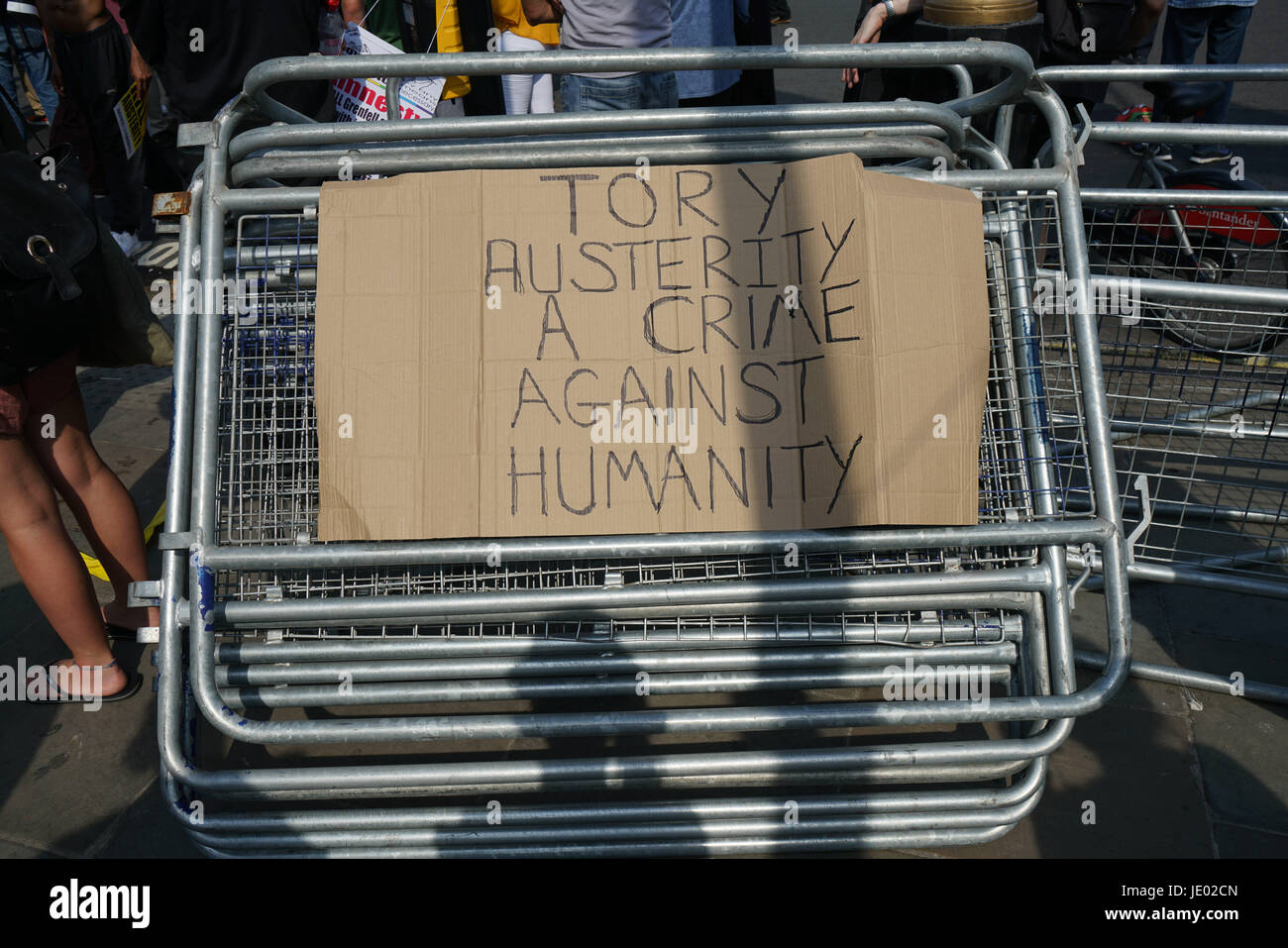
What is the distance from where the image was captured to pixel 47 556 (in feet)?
9.70

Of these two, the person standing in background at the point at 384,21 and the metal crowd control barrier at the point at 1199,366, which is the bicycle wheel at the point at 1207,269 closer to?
the metal crowd control barrier at the point at 1199,366

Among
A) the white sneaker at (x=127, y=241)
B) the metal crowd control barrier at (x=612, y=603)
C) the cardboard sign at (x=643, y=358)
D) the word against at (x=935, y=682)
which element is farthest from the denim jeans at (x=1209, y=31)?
the white sneaker at (x=127, y=241)

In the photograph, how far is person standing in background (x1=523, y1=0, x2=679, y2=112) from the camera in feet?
13.8

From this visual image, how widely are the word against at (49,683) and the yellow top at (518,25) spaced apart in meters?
3.80

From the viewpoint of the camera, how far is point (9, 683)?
326cm

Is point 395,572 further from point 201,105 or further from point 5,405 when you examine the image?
point 201,105

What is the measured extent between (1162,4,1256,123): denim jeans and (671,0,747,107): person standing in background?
11.7 ft

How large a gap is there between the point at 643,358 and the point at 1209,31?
6.02 meters

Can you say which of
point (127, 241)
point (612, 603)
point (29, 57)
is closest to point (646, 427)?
point (612, 603)

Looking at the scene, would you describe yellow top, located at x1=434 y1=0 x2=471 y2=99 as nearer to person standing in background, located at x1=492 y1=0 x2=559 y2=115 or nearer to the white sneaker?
person standing in background, located at x1=492 y1=0 x2=559 y2=115

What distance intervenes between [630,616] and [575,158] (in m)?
1.18

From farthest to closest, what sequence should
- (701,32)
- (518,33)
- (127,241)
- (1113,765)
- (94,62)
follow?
(127,241) → (94,62) → (518,33) → (701,32) → (1113,765)

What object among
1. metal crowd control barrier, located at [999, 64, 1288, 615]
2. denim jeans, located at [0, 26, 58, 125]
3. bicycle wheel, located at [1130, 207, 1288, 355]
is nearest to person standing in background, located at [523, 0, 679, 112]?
metal crowd control barrier, located at [999, 64, 1288, 615]

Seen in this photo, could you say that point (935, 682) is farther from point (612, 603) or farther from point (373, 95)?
point (373, 95)
